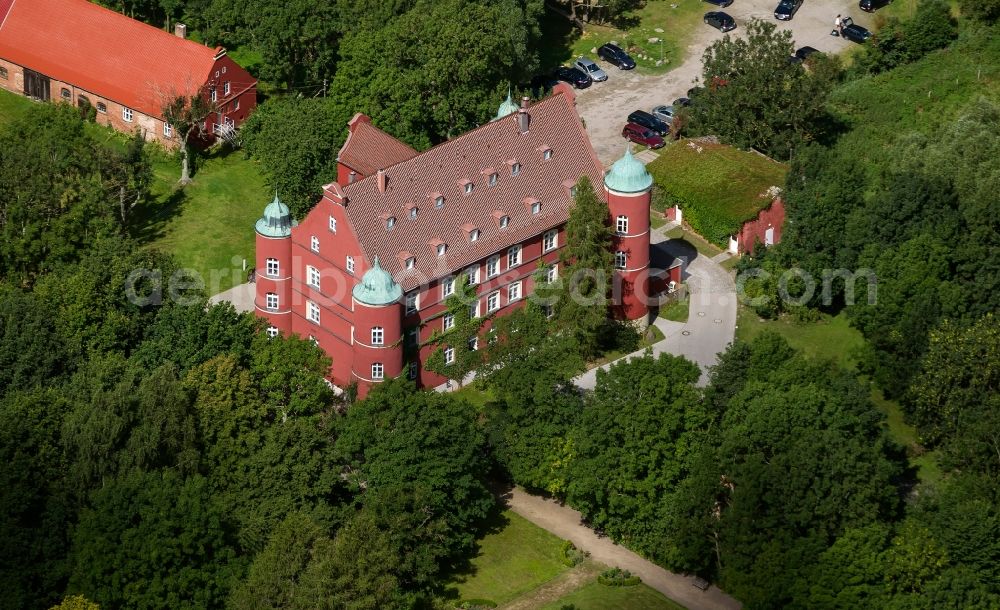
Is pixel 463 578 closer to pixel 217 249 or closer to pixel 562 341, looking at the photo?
pixel 562 341

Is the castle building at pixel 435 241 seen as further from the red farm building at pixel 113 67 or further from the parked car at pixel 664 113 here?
the parked car at pixel 664 113

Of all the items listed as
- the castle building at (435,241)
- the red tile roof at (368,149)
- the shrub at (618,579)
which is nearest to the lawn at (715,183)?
the castle building at (435,241)

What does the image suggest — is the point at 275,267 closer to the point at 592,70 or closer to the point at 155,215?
the point at 155,215

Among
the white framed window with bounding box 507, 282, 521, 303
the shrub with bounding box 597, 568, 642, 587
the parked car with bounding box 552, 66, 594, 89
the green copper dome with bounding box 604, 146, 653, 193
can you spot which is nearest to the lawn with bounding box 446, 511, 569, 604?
the shrub with bounding box 597, 568, 642, 587

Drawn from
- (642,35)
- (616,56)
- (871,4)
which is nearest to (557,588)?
(616,56)

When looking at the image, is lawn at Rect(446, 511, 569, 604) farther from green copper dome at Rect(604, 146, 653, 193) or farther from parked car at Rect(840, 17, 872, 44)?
parked car at Rect(840, 17, 872, 44)

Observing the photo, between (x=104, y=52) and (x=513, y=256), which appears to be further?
(x=104, y=52)

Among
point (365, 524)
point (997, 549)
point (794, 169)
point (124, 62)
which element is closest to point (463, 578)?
point (365, 524)
